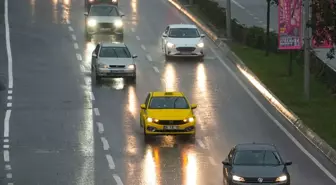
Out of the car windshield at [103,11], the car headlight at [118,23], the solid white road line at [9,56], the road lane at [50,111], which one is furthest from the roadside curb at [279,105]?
the solid white road line at [9,56]

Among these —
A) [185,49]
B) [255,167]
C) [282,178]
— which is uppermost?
[255,167]

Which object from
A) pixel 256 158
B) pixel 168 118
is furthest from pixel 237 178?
pixel 168 118

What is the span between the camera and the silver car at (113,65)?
4922 centimetres

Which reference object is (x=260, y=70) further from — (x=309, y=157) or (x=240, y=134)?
(x=309, y=157)

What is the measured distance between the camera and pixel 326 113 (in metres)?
42.7

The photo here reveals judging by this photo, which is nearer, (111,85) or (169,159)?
(169,159)

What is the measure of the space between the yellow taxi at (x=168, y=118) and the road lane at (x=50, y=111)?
1902 mm

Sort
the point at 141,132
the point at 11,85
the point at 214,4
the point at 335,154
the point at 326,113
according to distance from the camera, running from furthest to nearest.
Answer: the point at 214,4 < the point at 11,85 < the point at 326,113 < the point at 141,132 < the point at 335,154

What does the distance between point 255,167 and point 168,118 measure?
25.6ft

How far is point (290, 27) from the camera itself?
4850cm

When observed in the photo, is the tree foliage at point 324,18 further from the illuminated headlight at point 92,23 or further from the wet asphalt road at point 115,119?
the illuminated headlight at point 92,23

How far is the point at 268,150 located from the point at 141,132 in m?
9.35

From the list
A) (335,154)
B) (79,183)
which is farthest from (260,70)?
(79,183)

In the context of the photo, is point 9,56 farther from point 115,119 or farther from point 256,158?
point 256,158
